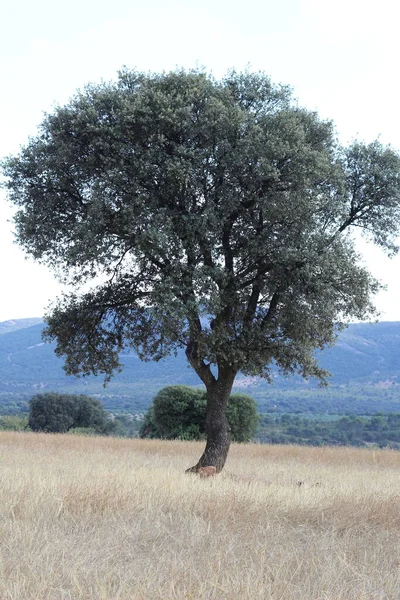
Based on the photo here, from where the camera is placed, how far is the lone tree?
20.7 m

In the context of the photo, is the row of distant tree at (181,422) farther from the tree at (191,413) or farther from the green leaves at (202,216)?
the green leaves at (202,216)

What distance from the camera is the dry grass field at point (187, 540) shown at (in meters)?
7.57

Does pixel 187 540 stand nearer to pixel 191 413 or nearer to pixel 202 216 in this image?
pixel 202 216

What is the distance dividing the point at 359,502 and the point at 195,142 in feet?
41.2

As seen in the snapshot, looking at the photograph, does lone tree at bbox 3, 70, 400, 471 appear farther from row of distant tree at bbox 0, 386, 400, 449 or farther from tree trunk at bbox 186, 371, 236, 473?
row of distant tree at bbox 0, 386, 400, 449

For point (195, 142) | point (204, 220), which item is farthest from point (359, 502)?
point (195, 142)

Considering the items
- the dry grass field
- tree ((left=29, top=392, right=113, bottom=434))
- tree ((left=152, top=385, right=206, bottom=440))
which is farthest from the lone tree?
tree ((left=29, top=392, right=113, bottom=434))

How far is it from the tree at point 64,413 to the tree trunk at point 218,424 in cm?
5875

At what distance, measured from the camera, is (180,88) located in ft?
71.5

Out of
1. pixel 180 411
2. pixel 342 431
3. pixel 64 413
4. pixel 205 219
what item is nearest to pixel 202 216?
pixel 205 219

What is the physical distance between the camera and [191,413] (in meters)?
49.8

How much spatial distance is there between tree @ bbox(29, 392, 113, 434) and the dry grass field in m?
68.2

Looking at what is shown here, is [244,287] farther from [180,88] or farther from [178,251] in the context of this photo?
[180,88]

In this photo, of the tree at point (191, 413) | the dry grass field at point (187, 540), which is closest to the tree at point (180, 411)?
the tree at point (191, 413)
